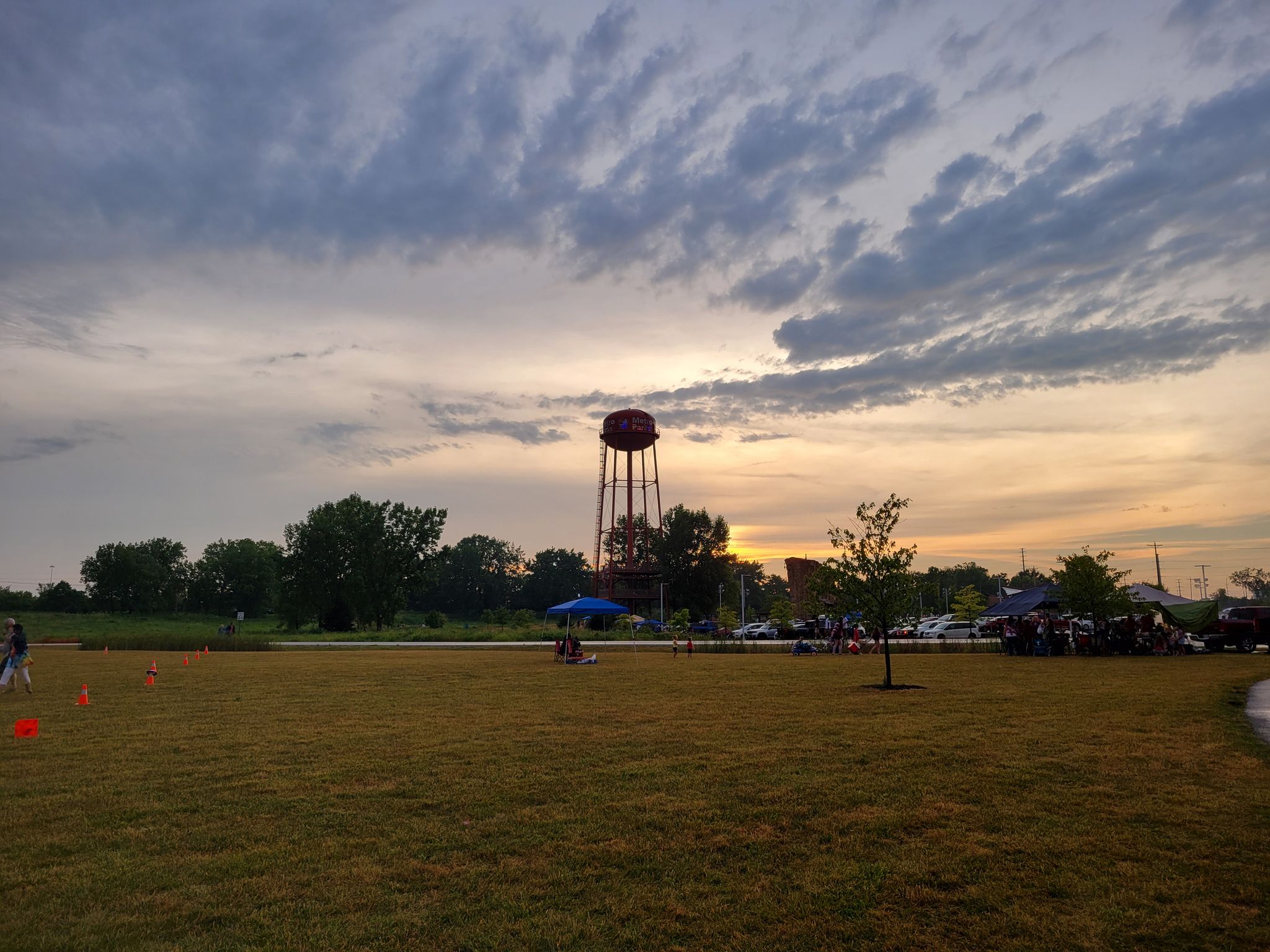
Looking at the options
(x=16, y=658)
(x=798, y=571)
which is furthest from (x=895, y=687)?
(x=798, y=571)

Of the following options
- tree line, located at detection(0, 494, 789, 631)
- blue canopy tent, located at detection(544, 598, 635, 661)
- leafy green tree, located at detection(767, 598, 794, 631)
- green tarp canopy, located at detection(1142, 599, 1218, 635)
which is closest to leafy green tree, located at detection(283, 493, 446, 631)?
tree line, located at detection(0, 494, 789, 631)

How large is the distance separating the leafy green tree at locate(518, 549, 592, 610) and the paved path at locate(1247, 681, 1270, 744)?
153m

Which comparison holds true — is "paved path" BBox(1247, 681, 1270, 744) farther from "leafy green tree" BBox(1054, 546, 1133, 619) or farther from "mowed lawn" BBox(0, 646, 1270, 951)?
"leafy green tree" BBox(1054, 546, 1133, 619)

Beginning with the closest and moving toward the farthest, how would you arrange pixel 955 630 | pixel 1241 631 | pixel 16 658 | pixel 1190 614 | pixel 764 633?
pixel 16 658, pixel 1241 631, pixel 1190 614, pixel 955 630, pixel 764 633

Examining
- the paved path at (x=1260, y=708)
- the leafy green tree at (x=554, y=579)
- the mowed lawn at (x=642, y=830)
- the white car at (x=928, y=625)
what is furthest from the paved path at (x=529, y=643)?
the leafy green tree at (x=554, y=579)

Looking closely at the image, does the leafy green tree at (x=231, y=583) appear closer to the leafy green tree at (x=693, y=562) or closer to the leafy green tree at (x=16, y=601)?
the leafy green tree at (x=16, y=601)

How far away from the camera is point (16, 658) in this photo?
21688mm

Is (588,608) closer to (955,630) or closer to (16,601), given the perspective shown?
(955,630)

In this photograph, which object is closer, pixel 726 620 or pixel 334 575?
pixel 726 620

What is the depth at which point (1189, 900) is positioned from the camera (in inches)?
251

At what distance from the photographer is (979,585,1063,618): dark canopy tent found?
46.8 metres

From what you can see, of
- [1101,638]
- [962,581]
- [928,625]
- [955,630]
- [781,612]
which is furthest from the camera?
[962,581]

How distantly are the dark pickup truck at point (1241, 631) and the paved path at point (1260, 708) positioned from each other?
2040 cm

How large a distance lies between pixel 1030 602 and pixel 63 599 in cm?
14744
